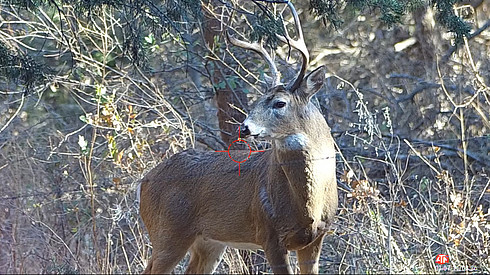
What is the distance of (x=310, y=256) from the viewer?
5809mm

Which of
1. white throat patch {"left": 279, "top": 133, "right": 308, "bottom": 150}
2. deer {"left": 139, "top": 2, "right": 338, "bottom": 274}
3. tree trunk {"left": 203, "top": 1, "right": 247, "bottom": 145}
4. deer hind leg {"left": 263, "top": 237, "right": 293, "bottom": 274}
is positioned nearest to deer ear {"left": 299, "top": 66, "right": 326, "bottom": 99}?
deer {"left": 139, "top": 2, "right": 338, "bottom": 274}

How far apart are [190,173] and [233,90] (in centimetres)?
251

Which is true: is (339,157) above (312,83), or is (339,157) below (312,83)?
below

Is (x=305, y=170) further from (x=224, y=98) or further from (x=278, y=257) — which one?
(x=224, y=98)

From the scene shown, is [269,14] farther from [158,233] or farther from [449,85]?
[449,85]

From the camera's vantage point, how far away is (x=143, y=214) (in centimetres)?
666

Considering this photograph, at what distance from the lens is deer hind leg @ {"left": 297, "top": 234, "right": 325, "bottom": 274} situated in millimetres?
5781

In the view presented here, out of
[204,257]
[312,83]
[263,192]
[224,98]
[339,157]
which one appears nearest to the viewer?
[312,83]

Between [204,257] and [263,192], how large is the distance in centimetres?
118

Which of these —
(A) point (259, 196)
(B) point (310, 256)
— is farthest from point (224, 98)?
(B) point (310, 256)

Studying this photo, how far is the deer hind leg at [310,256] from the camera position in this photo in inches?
228

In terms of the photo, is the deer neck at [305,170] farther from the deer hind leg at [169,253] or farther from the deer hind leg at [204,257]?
the deer hind leg at [204,257]

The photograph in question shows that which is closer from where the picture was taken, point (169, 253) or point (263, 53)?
point (263, 53)

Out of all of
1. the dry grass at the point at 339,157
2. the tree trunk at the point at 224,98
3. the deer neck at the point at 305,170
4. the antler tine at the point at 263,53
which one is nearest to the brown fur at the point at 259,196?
the deer neck at the point at 305,170
